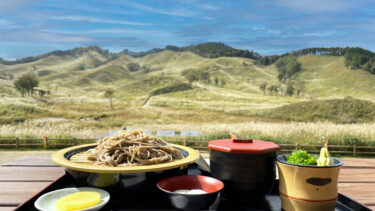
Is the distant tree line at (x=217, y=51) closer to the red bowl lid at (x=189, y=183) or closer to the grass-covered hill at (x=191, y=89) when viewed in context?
the grass-covered hill at (x=191, y=89)

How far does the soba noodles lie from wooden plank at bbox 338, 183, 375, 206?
4.79 feet

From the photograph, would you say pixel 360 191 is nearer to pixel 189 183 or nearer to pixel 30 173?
pixel 189 183

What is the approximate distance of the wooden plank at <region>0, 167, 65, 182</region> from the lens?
2760 mm

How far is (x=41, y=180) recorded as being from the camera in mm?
2688

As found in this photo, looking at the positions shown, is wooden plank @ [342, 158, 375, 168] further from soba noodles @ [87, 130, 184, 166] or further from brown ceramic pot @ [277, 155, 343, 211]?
soba noodles @ [87, 130, 184, 166]

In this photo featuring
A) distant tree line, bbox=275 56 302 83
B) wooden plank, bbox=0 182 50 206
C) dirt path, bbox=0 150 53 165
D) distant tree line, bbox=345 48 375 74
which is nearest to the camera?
wooden plank, bbox=0 182 50 206

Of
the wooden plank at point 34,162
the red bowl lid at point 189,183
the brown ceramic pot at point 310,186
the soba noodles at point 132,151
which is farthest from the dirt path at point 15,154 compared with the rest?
the brown ceramic pot at point 310,186

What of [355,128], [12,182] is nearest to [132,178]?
[12,182]

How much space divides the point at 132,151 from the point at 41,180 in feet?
4.09

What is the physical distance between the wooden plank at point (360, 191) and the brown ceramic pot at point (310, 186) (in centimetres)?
82

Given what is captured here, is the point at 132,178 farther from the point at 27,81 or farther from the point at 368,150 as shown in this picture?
the point at 27,81

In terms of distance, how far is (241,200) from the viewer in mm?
1812

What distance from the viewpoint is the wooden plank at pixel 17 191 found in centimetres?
214

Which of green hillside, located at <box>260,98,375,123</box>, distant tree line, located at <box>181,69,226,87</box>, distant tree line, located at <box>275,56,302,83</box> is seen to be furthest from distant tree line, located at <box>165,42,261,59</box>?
green hillside, located at <box>260,98,375,123</box>
